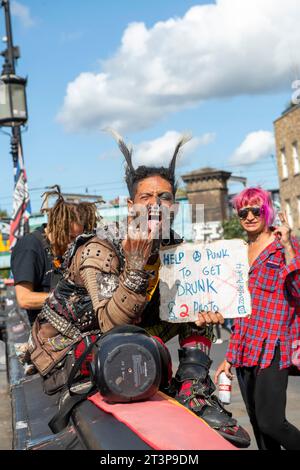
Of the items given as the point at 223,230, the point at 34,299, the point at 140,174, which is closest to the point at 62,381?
the point at 140,174

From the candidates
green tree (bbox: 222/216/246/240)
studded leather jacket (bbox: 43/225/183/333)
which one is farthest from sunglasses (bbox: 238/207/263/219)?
green tree (bbox: 222/216/246/240)

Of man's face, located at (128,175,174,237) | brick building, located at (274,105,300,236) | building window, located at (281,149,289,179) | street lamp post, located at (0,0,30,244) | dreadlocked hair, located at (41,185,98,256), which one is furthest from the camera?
building window, located at (281,149,289,179)

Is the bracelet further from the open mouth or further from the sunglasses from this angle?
the sunglasses

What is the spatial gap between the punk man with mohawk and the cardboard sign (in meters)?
0.08

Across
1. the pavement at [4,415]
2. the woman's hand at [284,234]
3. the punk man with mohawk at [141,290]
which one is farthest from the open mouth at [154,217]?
the pavement at [4,415]

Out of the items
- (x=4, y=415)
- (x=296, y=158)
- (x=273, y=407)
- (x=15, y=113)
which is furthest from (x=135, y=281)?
(x=296, y=158)

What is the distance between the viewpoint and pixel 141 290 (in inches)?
113

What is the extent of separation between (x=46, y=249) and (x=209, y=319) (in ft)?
8.64

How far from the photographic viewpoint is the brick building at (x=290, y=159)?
37406 mm

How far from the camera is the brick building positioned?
37406 millimetres

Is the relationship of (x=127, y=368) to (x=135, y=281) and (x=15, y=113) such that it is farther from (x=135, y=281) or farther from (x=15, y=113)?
(x=15, y=113)

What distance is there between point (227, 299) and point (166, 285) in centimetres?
29

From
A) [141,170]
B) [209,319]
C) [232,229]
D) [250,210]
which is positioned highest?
[232,229]

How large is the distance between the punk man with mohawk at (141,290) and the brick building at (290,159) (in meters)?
33.4
